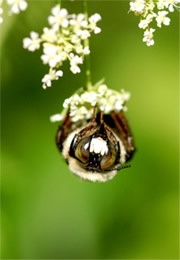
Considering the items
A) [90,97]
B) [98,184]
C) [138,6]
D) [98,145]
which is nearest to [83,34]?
[138,6]

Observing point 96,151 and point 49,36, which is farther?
point 96,151

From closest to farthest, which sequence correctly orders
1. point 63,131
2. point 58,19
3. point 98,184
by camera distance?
point 58,19 → point 63,131 → point 98,184

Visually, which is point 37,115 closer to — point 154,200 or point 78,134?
point 154,200

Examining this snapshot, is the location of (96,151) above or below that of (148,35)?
below

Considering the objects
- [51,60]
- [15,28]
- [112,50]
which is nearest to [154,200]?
[112,50]

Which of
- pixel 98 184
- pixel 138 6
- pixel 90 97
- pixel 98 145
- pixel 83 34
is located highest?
pixel 138 6

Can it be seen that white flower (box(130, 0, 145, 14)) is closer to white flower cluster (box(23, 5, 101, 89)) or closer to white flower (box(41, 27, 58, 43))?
white flower cluster (box(23, 5, 101, 89))

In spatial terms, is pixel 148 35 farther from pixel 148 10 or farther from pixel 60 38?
pixel 60 38
